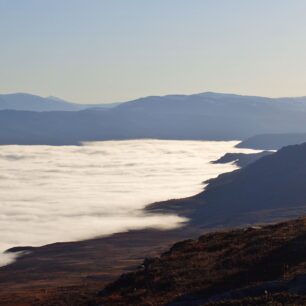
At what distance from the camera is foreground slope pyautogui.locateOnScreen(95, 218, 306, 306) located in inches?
1278

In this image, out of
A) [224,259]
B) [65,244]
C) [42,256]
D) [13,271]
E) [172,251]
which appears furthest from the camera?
[65,244]

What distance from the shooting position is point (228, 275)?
38562 mm

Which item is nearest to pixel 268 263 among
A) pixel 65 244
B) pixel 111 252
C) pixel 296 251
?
pixel 296 251

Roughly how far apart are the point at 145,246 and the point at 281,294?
6194 inches

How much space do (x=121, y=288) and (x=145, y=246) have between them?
143 metres

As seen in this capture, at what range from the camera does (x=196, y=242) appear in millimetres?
54281

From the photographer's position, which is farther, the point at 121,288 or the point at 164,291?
the point at 121,288

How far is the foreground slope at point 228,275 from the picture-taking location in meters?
32.5

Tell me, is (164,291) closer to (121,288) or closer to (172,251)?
(121,288)

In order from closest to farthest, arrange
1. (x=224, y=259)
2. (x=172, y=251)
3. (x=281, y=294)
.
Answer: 1. (x=281, y=294)
2. (x=224, y=259)
3. (x=172, y=251)

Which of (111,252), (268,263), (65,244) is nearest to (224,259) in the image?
(268,263)

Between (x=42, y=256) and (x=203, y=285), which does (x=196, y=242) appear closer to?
(x=203, y=285)

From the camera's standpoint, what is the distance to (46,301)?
56.2 metres

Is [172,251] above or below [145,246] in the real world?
above
